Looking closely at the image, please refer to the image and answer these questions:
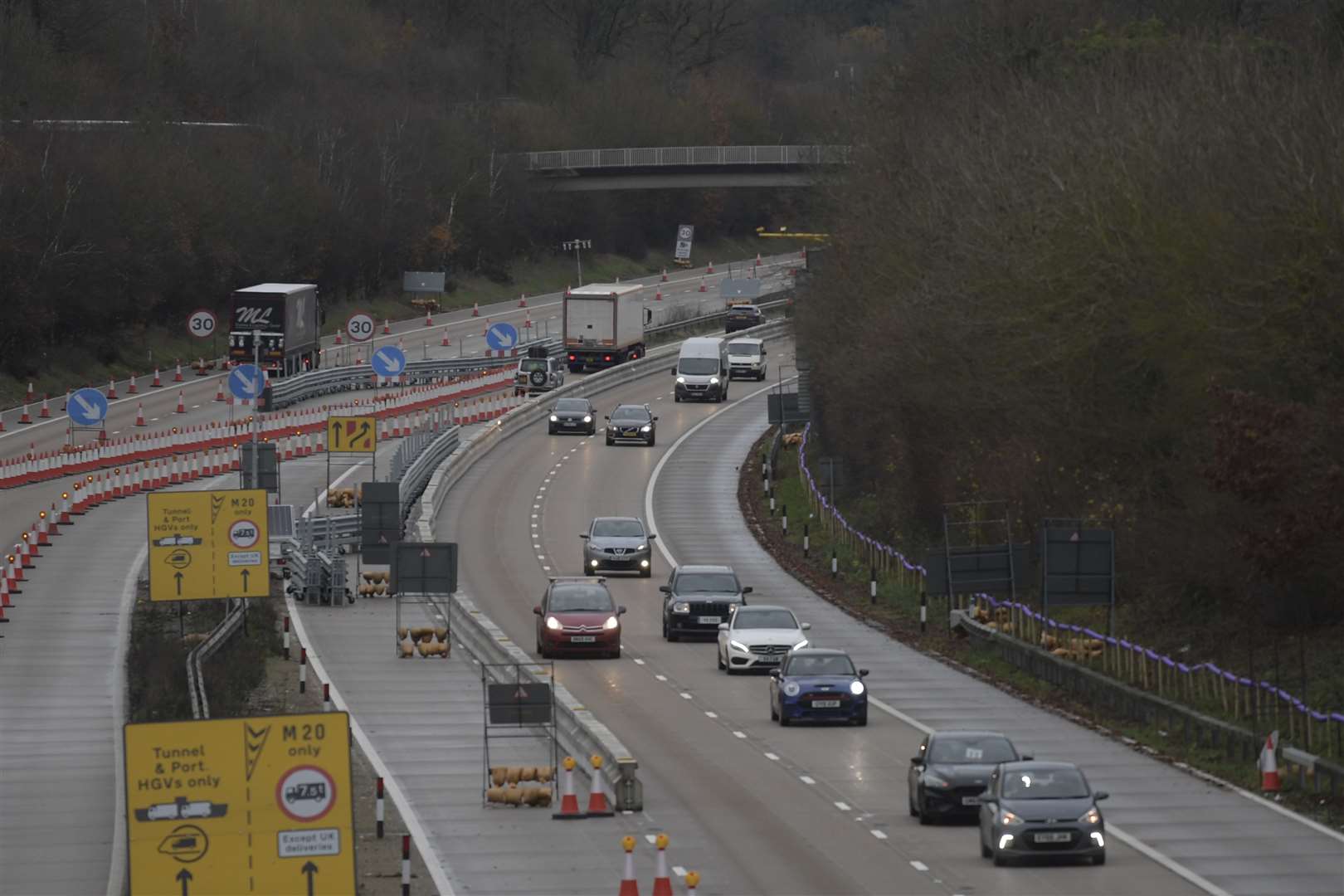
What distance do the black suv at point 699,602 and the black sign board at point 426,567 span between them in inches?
171

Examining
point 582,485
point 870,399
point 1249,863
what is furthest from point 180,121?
point 1249,863

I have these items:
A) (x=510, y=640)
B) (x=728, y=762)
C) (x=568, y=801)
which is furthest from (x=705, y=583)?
(x=568, y=801)

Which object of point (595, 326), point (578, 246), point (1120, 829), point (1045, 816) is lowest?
point (1120, 829)

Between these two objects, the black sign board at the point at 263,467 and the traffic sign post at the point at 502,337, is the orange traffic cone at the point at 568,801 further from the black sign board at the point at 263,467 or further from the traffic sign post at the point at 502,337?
the traffic sign post at the point at 502,337

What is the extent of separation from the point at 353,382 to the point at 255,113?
53755mm

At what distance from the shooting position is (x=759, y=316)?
116 meters

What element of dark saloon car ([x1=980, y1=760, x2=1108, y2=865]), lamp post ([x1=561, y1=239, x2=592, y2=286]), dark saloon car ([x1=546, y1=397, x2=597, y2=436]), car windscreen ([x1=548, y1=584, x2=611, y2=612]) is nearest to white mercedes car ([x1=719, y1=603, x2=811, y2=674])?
car windscreen ([x1=548, y1=584, x2=611, y2=612])

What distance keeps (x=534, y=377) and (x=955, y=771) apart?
62.3 meters

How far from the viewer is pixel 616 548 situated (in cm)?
5162

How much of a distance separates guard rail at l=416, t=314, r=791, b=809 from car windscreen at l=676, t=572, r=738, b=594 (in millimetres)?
3591

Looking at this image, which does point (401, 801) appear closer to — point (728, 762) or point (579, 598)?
point (728, 762)

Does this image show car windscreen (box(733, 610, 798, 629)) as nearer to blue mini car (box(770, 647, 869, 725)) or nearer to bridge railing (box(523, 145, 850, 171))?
blue mini car (box(770, 647, 869, 725))

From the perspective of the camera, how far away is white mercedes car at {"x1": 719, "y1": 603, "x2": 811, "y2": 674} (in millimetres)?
38688

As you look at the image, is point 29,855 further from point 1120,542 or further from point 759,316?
point 759,316
